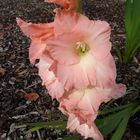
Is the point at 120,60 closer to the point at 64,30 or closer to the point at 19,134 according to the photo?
the point at 19,134

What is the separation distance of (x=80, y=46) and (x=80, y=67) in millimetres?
45

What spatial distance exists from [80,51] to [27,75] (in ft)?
4.27

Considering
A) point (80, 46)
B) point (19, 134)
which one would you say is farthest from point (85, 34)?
point (19, 134)

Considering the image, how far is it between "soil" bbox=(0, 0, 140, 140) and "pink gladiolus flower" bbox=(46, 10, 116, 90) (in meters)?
0.92

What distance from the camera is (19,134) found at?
186 centimetres

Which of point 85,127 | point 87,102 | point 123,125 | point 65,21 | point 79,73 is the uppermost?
point 65,21

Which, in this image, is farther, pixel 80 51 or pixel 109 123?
pixel 109 123

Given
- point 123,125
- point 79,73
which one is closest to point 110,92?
point 79,73

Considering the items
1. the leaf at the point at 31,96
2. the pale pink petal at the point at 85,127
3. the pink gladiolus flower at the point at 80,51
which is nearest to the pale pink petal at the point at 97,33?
the pink gladiolus flower at the point at 80,51

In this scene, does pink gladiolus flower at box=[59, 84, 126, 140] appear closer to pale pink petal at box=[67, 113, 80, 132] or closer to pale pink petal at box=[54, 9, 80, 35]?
pale pink petal at box=[67, 113, 80, 132]

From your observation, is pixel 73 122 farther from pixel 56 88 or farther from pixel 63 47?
pixel 63 47

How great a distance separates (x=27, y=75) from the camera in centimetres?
223

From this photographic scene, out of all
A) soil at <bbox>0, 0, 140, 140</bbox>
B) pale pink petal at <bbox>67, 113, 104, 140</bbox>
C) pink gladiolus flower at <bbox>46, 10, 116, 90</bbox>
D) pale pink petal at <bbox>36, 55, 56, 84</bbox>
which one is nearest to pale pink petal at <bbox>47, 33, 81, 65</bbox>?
pink gladiolus flower at <bbox>46, 10, 116, 90</bbox>

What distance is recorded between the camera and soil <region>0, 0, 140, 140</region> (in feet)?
6.15
